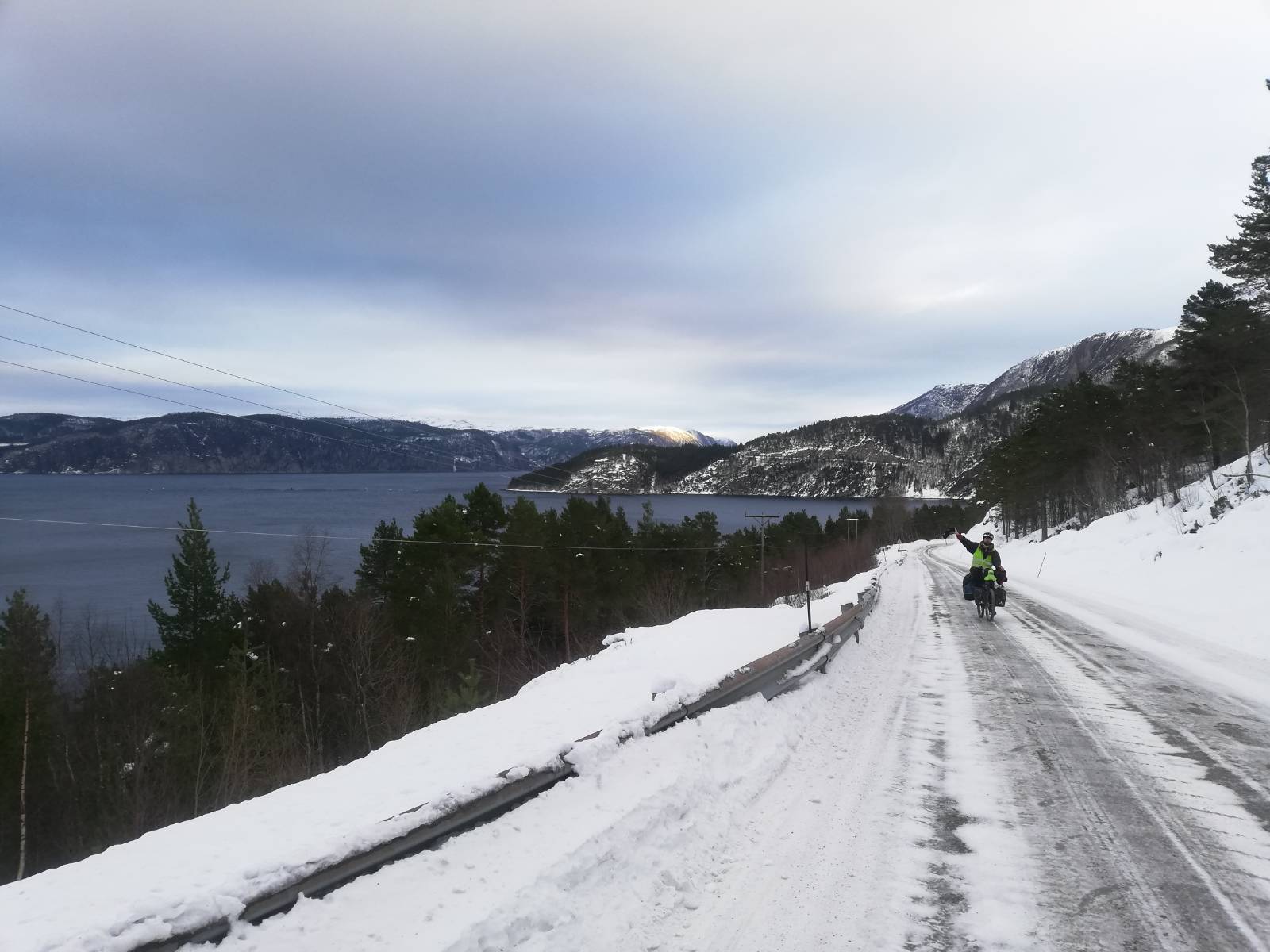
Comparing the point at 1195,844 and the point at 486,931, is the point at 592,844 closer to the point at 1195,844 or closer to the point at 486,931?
the point at 486,931

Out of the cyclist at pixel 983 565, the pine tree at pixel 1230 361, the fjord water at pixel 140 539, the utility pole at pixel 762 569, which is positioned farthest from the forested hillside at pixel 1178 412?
the fjord water at pixel 140 539

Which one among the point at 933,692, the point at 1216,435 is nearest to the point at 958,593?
the point at 933,692

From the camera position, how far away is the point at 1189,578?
16969 millimetres

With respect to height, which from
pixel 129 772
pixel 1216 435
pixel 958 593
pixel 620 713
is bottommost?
pixel 129 772

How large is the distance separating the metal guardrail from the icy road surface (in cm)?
7

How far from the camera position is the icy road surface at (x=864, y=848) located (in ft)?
9.43

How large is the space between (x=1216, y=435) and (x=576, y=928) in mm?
47480

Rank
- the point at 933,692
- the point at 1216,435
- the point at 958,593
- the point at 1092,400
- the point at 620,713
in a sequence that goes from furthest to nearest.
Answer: the point at 1092,400
the point at 1216,435
the point at 958,593
the point at 933,692
the point at 620,713

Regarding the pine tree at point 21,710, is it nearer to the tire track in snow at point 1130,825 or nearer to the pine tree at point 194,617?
the pine tree at point 194,617

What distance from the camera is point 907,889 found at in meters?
3.30

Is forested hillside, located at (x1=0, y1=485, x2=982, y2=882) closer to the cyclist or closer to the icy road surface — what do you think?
the cyclist

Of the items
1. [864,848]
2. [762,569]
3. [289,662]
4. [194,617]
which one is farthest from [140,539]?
[864,848]

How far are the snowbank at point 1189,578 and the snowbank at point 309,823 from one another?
705 cm

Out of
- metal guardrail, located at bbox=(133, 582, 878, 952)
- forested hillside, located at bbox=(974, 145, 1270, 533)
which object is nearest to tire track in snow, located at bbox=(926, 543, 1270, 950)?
metal guardrail, located at bbox=(133, 582, 878, 952)
